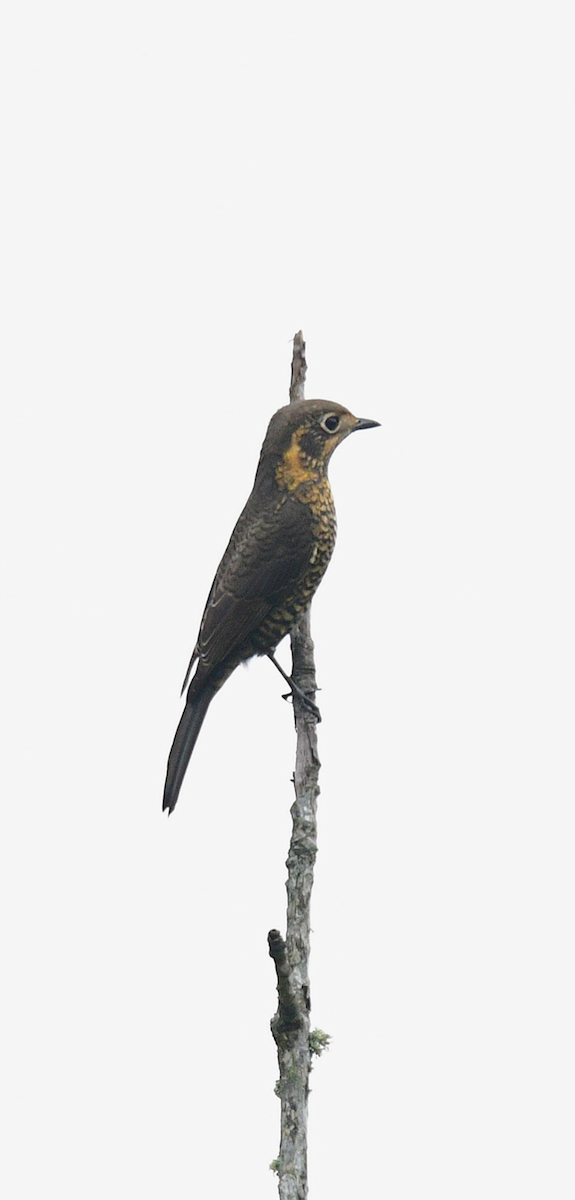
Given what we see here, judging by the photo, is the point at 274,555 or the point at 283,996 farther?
the point at 274,555

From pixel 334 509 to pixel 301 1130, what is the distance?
3.31m

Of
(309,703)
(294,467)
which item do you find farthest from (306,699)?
(294,467)

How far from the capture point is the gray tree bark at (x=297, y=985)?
575cm

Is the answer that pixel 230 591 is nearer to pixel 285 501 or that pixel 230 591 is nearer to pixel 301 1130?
pixel 285 501

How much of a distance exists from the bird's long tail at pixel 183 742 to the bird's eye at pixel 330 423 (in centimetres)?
149

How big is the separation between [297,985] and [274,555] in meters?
2.41

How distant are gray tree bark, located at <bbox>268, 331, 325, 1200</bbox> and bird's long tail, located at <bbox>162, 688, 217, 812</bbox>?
597 millimetres

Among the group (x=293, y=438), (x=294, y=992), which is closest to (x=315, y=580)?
(x=293, y=438)

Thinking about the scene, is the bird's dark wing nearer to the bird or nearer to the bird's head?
the bird

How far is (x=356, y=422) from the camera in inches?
311

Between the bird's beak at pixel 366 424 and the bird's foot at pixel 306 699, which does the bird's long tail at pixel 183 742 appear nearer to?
the bird's foot at pixel 306 699

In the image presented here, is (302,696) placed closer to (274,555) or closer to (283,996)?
(274,555)

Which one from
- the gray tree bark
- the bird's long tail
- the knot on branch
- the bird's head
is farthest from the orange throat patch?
the knot on branch

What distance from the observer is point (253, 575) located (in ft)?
25.0
